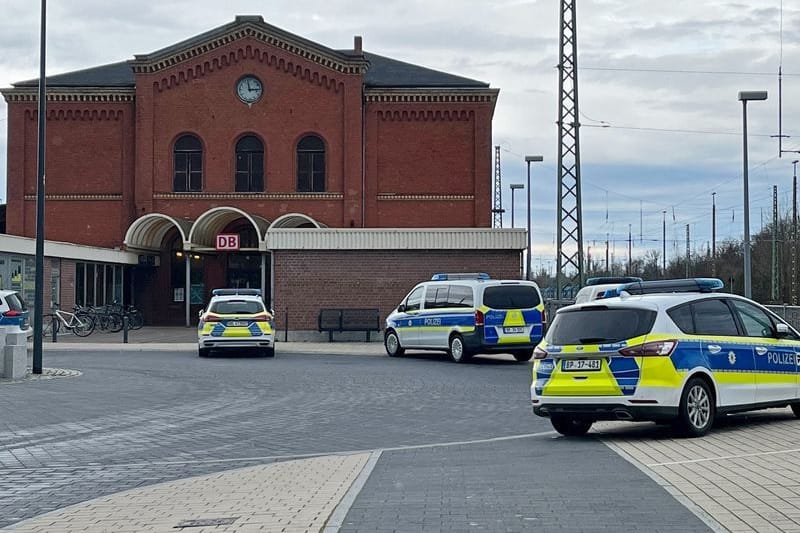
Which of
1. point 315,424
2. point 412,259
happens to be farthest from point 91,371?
point 412,259

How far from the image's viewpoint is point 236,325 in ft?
91.8

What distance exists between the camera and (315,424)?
14375 mm

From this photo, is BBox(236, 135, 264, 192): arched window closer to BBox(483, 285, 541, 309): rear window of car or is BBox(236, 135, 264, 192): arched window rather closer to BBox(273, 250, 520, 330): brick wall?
BBox(273, 250, 520, 330): brick wall

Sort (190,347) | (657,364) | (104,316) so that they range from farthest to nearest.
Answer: (104,316) → (190,347) → (657,364)

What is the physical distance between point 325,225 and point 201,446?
35.7 m

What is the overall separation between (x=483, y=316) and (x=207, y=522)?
17.9m

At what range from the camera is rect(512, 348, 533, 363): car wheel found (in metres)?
26.5

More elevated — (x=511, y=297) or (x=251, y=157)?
(x=251, y=157)

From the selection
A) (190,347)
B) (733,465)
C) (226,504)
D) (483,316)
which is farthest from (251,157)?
A: (226,504)

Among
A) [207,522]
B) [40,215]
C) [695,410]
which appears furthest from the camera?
[40,215]

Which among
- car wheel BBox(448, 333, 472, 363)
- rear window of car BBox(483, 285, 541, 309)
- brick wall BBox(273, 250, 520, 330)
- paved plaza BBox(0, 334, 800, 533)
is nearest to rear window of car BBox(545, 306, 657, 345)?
paved plaza BBox(0, 334, 800, 533)

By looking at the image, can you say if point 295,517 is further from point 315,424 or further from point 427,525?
point 315,424

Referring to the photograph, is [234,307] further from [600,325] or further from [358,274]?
[600,325]

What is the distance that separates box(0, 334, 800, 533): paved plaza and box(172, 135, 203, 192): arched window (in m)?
29.4
